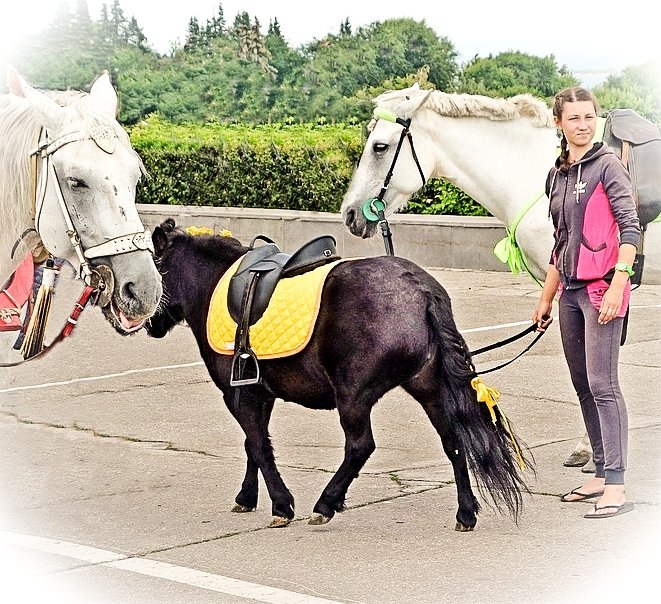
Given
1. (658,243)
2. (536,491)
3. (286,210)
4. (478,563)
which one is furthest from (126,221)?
(286,210)

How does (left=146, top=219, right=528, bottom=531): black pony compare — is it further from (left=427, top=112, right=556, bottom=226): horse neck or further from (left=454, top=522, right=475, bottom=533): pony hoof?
(left=427, top=112, right=556, bottom=226): horse neck

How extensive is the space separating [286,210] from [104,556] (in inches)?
Result: 441

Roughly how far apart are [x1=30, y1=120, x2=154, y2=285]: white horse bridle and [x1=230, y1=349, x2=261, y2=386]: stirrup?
44.6 inches

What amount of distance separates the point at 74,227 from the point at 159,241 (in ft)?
4.55

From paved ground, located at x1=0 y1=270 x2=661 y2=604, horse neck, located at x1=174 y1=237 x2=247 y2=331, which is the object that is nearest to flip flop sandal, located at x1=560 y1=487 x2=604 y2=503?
paved ground, located at x1=0 y1=270 x2=661 y2=604

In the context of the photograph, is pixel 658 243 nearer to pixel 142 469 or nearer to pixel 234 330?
pixel 234 330

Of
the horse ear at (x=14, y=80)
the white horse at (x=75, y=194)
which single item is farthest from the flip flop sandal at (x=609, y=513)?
the horse ear at (x=14, y=80)

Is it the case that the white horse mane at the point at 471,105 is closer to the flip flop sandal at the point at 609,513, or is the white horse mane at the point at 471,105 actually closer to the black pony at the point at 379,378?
the black pony at the point at 379,378

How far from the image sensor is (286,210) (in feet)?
51.4

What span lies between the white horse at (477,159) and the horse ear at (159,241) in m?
1.96

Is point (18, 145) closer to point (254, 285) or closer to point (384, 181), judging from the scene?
point (254, 285)

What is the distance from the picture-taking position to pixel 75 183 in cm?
392

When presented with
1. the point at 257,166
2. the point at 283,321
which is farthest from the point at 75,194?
the point at 257,166

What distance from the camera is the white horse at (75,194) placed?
3.92m
